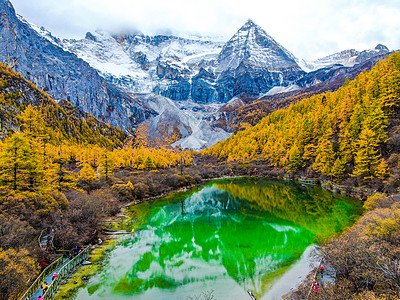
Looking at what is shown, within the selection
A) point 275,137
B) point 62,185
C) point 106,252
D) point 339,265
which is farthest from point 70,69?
point 339,265

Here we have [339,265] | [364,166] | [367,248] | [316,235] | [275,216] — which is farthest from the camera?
[364,166]

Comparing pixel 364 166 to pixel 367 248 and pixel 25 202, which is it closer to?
pixel 367 248

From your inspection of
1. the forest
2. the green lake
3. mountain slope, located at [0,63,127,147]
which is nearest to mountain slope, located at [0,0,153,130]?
mountain slope, located at [0,63,127,147]

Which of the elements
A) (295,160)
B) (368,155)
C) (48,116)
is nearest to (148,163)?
(295,160)

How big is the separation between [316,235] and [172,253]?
14.4m

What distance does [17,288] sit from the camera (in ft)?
37.4

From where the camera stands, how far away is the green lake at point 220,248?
14.6 meters

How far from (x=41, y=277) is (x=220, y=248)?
14090 millimetres

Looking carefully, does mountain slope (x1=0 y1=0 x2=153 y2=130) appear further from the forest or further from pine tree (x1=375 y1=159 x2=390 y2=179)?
pine tree (x1=375 y1=159 x2=390 y2=179)

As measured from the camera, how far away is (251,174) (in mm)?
73875

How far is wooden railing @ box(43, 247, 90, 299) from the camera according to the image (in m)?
13.2

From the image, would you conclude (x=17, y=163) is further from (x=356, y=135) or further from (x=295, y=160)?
(x=295, y=160)

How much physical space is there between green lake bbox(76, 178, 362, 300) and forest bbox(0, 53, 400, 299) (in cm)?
360

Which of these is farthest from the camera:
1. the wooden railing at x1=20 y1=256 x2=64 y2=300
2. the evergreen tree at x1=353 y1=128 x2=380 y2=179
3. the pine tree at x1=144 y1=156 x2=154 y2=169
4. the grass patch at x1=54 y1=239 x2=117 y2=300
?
the pine tree at x1=144 y1=156 x2=154 y2=169
